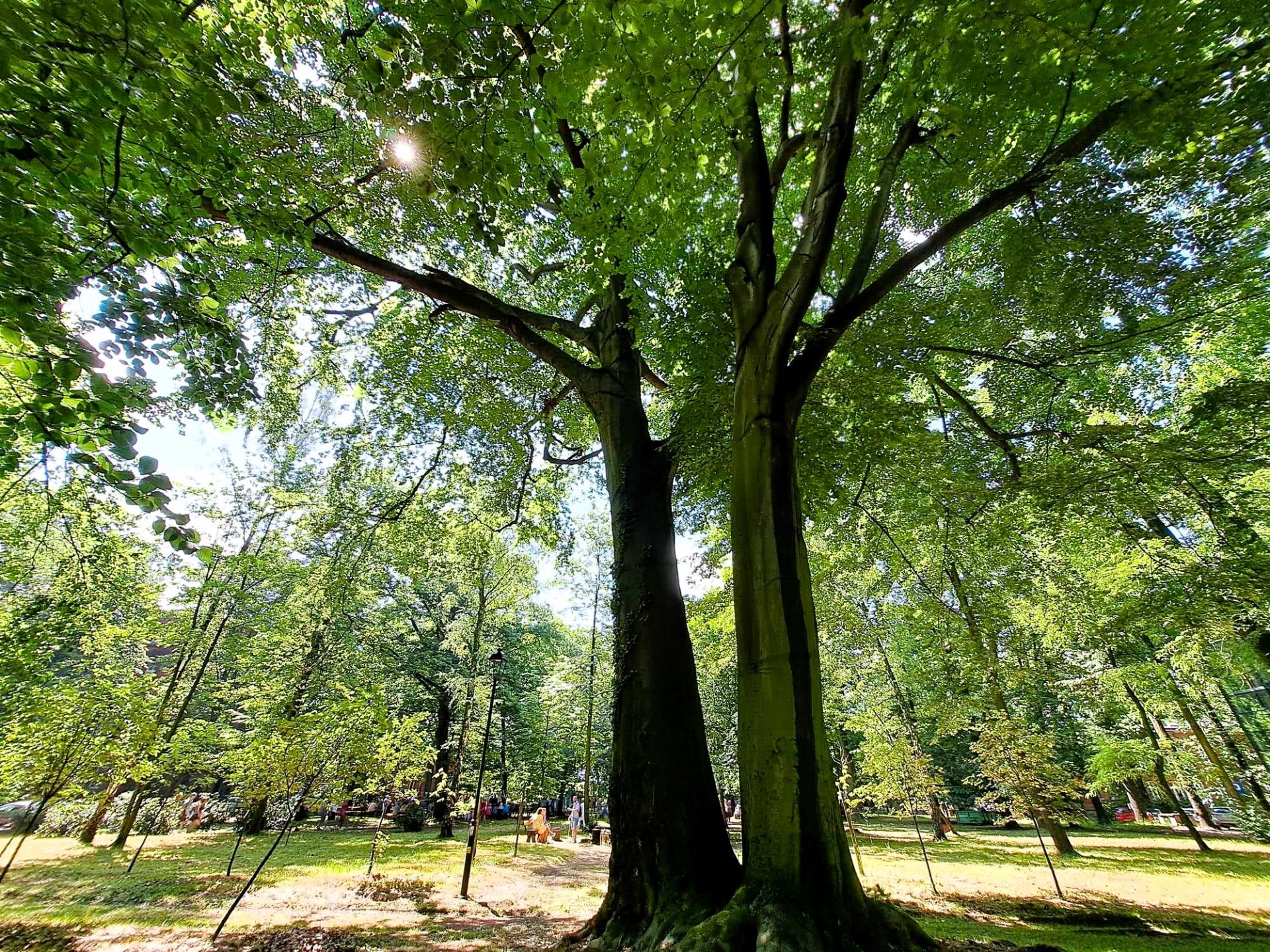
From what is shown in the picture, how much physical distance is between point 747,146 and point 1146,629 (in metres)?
8.33

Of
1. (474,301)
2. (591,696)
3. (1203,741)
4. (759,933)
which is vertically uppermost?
(474,301)

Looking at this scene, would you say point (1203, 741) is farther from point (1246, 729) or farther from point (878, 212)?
point (878, 212)

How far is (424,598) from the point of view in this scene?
902 inches

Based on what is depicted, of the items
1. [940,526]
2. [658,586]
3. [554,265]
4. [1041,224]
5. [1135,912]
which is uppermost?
[554,265]

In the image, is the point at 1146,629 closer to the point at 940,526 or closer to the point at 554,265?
the point at 940,526

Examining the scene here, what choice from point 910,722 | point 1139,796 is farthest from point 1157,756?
point 1139,796

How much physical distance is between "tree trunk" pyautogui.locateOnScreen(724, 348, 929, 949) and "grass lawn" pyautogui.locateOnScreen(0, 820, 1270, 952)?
323 cm

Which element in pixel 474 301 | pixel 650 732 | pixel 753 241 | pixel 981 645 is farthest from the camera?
pixel 981 645

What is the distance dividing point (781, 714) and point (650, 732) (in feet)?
4.46

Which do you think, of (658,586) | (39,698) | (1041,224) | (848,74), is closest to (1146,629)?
(1041,224)

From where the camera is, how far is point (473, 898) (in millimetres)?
8086

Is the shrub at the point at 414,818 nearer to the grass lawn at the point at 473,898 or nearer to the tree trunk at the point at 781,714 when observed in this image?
the grass lawn at the point at 473,898

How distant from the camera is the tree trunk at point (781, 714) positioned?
315 cm

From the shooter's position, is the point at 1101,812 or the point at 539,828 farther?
the point at 1101,812
